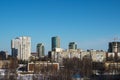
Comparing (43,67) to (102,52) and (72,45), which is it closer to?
(102,52)

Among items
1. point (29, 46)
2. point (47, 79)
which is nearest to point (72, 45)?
point (29, 46)

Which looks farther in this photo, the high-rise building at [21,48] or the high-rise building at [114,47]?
the high-rise building at [114,47]

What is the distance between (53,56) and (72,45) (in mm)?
25840

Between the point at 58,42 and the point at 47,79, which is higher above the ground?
the point at 58,42

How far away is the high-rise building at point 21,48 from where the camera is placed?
7900 cm

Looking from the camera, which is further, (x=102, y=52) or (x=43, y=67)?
(x=102, y=52)

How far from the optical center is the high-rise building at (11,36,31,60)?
79.0 metres

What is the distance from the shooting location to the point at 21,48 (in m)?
80.7

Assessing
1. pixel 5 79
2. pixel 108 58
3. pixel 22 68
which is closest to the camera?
pixel 5 79

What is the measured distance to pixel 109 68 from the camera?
5206 cm

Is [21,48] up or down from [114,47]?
down

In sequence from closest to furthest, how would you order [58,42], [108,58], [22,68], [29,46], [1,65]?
1. [22,68]
2. [1,65]
3. [108,58]
4. [29,46]
5. [58,42]

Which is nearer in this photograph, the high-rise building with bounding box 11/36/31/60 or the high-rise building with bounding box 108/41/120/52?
the high-rise building with bounding box 11/36/31/60

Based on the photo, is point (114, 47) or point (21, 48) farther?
point (114, 47)
